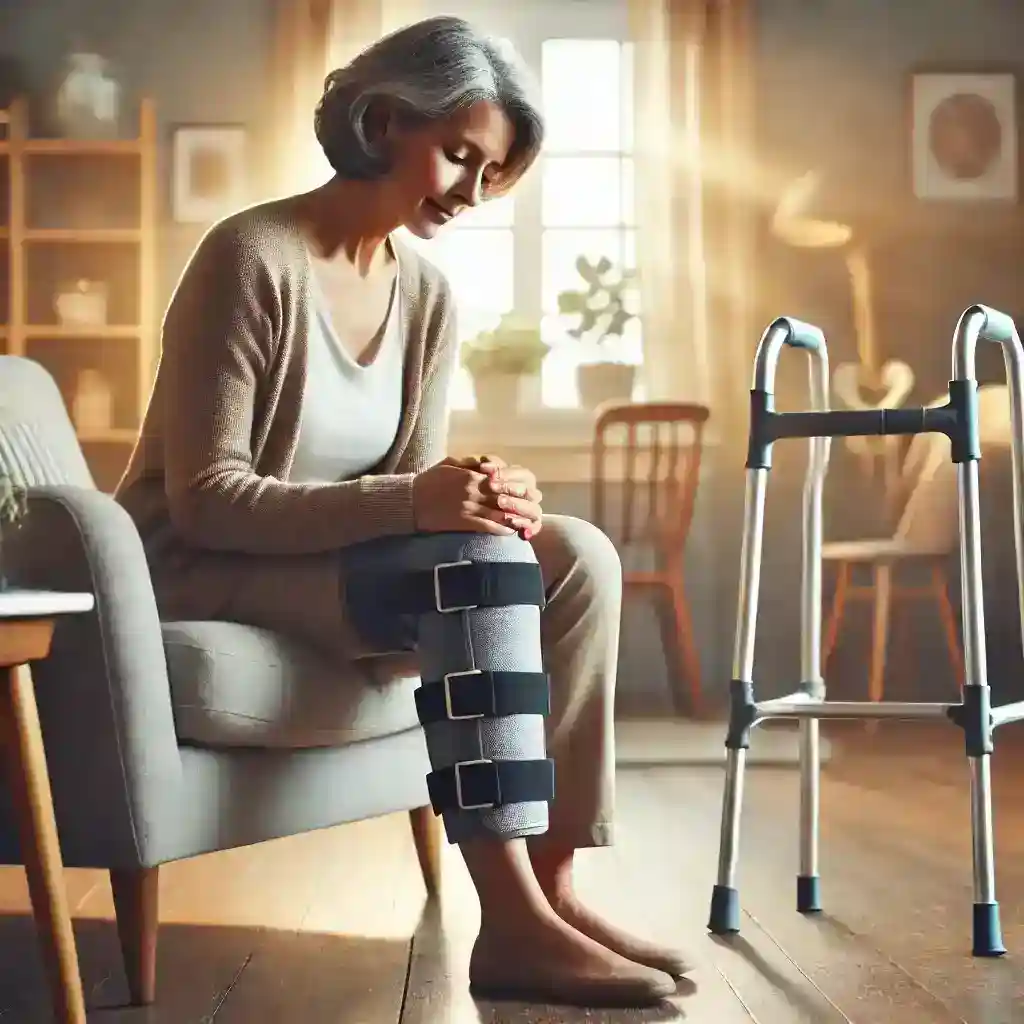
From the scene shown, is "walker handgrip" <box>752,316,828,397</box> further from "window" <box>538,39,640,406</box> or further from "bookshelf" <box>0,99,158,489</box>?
"bookshelf" <box>0,99,158,489</box>

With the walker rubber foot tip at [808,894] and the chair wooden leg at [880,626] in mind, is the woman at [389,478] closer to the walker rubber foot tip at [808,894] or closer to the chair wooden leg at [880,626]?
the walker rubber foot tip at [808,894]

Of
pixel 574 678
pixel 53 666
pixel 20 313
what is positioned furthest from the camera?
pixel 20 313

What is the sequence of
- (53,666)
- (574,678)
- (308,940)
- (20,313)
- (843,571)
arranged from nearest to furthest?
(53,666), (574,678), (308,940), (843,571), (20,313)

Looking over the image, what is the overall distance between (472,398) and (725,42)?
1.36 m

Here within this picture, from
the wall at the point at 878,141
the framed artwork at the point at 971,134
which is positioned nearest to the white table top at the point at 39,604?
the wall at the point at 878,141

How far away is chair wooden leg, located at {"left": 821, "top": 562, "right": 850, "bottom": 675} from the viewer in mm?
4270

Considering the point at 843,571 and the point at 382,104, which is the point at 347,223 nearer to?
the point at 382,104

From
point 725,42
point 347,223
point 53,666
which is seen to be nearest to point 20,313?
point 725,42

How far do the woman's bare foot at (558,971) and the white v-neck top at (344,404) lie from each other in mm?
576

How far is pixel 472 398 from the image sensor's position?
4.86 metres

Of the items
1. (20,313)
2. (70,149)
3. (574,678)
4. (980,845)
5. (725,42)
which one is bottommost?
(980,845)

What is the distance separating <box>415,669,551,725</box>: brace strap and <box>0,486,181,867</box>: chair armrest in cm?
25

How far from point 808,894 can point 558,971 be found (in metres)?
0.55

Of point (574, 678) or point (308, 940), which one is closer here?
point (574, 678)
